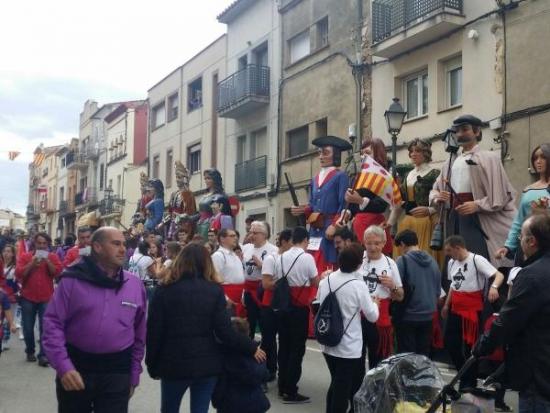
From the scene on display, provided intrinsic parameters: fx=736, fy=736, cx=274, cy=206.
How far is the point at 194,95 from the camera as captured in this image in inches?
1193

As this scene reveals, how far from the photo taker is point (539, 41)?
1369 cm

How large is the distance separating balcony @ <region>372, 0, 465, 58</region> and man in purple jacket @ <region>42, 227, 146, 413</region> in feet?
40.5

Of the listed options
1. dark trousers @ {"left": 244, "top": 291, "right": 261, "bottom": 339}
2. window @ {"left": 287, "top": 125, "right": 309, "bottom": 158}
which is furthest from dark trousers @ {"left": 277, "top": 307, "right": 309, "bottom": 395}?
window @ {"left": 287, "top": 125, "right": 309, "bottom": 158}

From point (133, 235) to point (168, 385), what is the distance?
11.1 m

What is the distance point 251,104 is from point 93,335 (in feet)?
65.5

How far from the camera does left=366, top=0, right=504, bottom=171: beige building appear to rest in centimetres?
1492

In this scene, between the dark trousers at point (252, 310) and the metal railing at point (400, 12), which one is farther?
the metal railing at point (400, 12)

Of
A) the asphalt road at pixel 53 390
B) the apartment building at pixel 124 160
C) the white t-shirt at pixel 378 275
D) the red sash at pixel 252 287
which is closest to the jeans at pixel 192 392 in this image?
the asphalt road at pixel 53 390

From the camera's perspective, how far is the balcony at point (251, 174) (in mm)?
24062

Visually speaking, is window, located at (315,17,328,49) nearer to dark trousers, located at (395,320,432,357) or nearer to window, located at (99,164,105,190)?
dark trousers, located at (395,320,432,357)

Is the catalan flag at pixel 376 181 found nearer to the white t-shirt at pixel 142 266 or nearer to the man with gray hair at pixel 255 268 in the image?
the man with gray hair at pixel 255 268

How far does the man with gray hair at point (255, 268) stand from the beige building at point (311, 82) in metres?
10.6

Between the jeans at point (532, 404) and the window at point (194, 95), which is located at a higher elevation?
the window at point (194, 95)

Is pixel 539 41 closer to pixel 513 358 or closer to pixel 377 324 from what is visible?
pixel 377 324
